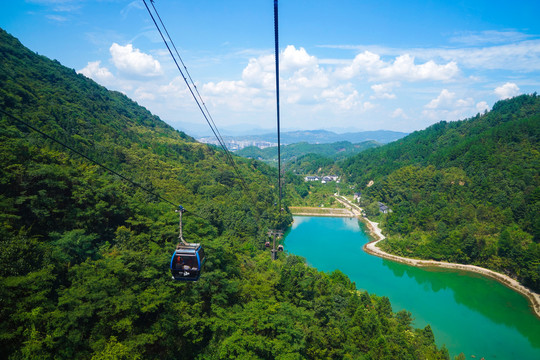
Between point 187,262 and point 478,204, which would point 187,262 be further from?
point 478,204

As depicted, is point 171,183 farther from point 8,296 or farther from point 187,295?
point 8,296

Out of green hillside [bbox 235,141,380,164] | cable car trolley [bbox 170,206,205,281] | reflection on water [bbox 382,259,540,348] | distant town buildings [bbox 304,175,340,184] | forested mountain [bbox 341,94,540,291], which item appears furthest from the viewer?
green hillside [bbox 235,141,380,164]

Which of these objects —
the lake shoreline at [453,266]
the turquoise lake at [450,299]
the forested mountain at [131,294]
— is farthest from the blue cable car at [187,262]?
the lake shoreline at [453,266]

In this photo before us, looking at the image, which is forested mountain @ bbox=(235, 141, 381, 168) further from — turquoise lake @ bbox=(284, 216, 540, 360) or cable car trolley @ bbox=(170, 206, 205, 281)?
cable car trolley @ bbox=(170, 206, 205, 281)

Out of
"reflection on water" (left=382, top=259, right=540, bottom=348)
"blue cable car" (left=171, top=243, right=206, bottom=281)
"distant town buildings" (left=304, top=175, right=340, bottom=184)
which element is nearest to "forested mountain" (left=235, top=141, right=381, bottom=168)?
"distant town buildings" (left=304, top=175, right=340, bottom=184)

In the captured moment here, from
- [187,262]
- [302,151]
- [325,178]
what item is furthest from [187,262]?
[302,151]

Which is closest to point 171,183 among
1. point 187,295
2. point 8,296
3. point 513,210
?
point 187,295

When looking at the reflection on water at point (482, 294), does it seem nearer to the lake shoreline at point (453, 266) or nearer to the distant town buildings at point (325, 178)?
the lake shoreline at point (453, 266)
